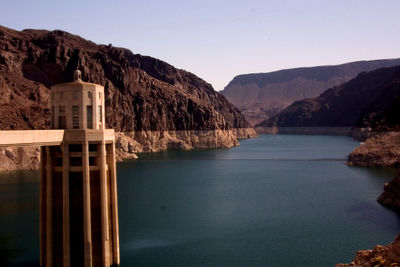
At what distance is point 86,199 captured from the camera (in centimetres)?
2800

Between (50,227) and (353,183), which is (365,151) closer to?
(353,183)

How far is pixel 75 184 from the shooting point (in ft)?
93.1

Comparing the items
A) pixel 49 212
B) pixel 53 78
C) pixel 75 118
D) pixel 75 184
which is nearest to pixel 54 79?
pixel 53 78

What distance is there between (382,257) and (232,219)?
34153mm

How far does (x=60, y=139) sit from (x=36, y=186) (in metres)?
49.0

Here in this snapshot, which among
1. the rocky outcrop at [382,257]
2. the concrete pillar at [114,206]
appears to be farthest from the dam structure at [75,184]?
the rocky outcrop at [382,257]

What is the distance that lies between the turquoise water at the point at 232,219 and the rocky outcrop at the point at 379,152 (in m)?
9.46

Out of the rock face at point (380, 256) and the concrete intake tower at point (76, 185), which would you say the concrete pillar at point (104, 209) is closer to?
the concrete intake tower at point (76, 185)

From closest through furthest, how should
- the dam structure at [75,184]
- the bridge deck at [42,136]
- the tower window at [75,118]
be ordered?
the bridge deck at [42,136] < the dam structure at [75,184] < the tower window at [75,118]

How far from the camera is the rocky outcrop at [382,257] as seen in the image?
60.2 ft

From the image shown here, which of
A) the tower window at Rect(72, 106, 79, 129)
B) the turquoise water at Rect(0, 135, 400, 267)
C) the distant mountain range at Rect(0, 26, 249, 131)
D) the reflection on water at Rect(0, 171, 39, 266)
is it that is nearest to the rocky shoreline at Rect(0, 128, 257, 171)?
the distant mountain range at Rect(0, 26, 249, 131)

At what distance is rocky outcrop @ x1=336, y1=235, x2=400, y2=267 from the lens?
1836 centimetres

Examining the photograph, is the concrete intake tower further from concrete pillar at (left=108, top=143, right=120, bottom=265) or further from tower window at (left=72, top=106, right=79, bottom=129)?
concrete pillar at (left=108, top=143, right=120, bottom=265)

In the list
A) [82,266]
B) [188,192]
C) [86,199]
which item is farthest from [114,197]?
[188,192]
